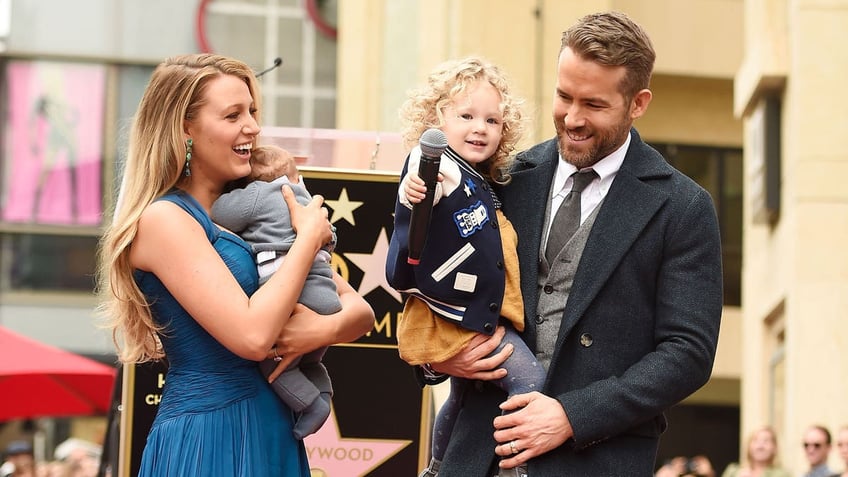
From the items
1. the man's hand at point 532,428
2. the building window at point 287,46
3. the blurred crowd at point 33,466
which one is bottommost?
the blurred crowd at point 33,466

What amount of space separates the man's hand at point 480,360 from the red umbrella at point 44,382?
7.99m

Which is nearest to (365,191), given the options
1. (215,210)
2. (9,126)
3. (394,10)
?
(215,210)

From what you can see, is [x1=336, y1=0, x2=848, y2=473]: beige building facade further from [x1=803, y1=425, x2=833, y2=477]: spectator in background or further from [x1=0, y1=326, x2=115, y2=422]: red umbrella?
[x1=0, y1=326, x2=115, y2=422]: red umbrella

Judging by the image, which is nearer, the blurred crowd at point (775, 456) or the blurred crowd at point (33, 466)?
the blurred crowd at point (775, 456)

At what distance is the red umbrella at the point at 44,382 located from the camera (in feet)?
40.8

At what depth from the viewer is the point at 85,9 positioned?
28500 millimetres

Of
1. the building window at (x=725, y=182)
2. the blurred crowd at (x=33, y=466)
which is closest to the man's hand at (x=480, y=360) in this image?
the blurred crowd at (x=33, y=466)

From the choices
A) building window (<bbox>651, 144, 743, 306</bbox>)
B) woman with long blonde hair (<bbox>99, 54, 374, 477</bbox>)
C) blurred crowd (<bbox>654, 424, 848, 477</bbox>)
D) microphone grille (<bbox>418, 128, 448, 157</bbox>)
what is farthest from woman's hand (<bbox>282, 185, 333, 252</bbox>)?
building window (<bbox>651, 144, 743, 306</bbox>)

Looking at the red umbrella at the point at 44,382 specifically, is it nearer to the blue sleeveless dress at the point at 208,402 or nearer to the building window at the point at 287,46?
the blue sleeveless dress at the point at 208,402

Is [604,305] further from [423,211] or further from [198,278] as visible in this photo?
[198,278]

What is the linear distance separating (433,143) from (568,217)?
0.60m

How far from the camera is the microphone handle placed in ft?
15.2

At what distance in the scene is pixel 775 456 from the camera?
13.5 meters

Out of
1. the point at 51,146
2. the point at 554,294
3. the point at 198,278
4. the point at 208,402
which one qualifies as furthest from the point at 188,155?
the point at 51,146
